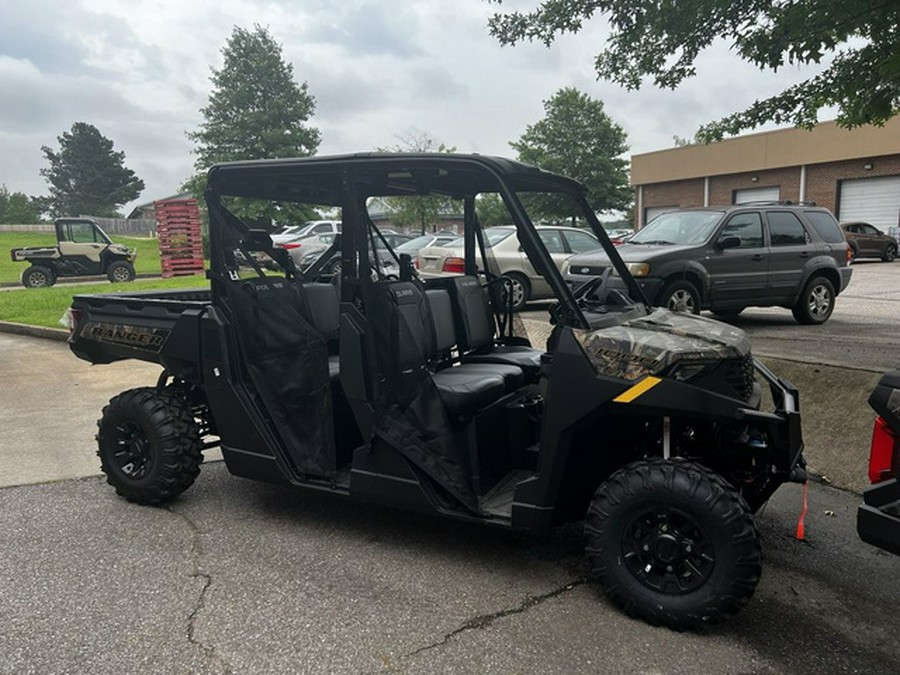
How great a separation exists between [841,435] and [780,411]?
7.16 ft

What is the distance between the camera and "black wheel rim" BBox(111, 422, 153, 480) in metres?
4.41

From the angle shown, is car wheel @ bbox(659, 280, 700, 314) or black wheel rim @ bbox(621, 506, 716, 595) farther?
car wheel @ bbox(659, 280, 700, 314)

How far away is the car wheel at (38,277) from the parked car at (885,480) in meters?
23.0

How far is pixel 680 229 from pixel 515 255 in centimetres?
334

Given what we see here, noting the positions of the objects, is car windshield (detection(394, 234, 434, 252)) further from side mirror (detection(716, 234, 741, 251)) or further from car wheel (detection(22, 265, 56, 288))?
car wheel (detection(22, 265, 56, 288))

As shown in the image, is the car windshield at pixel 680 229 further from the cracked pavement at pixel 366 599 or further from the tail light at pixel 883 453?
the tail light at pixel 883 453

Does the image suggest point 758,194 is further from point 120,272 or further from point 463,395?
point 463,395

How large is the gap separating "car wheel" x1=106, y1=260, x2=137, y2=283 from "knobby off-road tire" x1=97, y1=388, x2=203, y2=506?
19.2 meters

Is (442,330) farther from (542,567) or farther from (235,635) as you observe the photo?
(235,635)

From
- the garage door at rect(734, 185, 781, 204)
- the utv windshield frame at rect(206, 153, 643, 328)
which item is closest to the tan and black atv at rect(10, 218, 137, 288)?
the utv windshield frame at rect(206, 153, 643, 328)

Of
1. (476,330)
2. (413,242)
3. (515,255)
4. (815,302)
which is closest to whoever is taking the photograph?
(476,330)

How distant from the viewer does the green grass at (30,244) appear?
27.0m

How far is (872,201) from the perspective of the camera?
2894cm

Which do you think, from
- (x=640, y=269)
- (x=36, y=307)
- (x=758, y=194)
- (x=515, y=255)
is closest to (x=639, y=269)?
(x=640, y=269)
